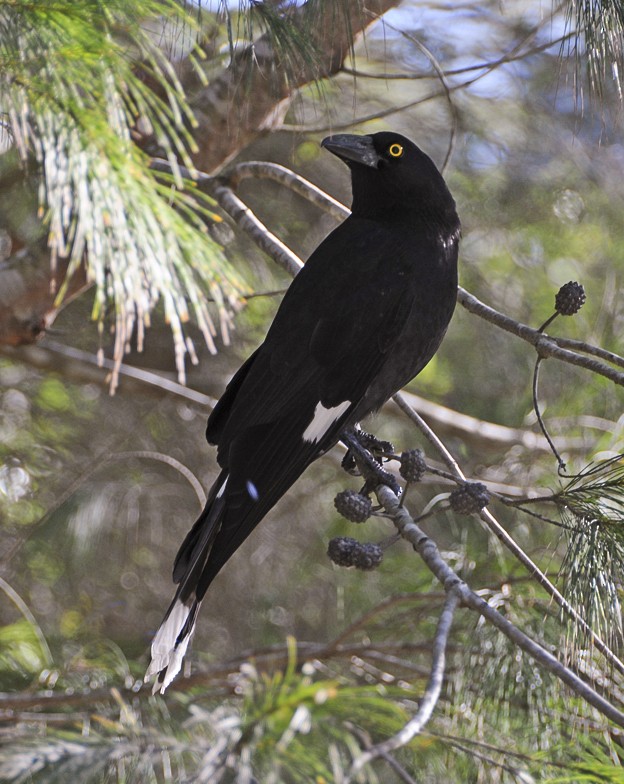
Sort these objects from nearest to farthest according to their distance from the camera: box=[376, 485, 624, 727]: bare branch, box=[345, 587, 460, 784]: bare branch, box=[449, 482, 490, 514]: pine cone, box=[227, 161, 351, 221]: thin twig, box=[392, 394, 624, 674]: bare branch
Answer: box=[345, 587, 460, 784]: bare branch, box=[376, 485, 624, 727]: bare branch, box=[392, 394, 624, 674]: bare branch, box=[449, 482, 490, 514]: pine cone, box=[227, 161, 351, 221]: thin twig

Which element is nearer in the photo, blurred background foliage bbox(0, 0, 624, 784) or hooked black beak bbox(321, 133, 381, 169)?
hooked black beak bbox(321, 133, 381, 169)

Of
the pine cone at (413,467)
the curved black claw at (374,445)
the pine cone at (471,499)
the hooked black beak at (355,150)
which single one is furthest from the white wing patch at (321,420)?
the hooked black beak at (355,150)

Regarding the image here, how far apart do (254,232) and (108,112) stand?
367mm

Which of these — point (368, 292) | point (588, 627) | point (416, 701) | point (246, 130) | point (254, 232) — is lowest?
point (588, 627)

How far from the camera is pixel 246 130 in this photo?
216cm

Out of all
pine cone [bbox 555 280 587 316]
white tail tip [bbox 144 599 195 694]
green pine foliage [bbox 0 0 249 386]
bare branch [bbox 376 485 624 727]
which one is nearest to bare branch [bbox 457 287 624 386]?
pine cone [bbox 555 280 587 316]

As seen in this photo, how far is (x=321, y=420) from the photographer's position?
5.08 feet

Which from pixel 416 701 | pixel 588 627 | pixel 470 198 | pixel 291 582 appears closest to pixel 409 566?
pixel 291 582

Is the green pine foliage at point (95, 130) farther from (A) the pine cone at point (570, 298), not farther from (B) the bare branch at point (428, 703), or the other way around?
(B) the bare branch at point (428, 703)

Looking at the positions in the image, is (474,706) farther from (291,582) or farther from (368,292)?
(291,582)

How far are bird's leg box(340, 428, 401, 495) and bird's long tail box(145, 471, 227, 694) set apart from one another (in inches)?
9.4

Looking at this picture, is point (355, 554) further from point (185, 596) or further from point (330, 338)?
point (330, 338)

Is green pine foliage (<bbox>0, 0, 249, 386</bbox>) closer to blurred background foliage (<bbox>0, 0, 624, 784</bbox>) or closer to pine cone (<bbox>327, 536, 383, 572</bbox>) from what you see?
pine cone (<bbox>327, 536, 383, 572</bbox>)

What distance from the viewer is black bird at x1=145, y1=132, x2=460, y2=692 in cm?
148
